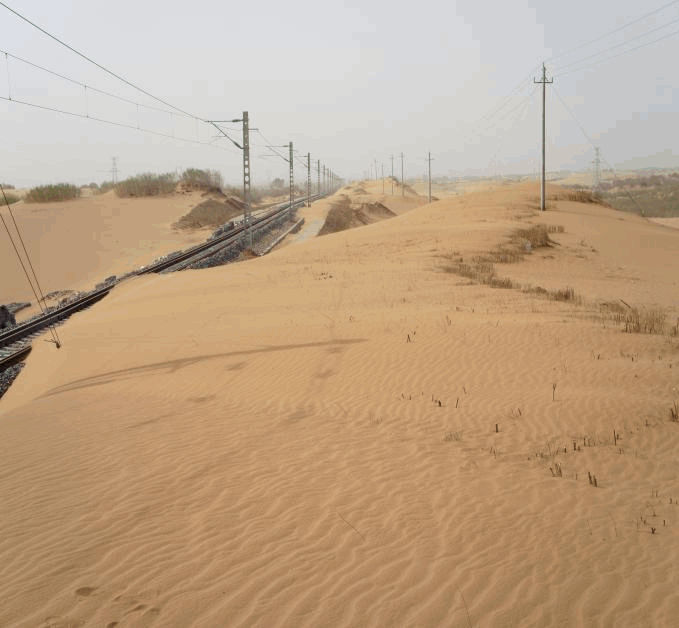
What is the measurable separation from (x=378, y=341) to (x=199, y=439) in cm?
480

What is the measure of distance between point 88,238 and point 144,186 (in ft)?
74.7

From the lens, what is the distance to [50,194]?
60.3 meters

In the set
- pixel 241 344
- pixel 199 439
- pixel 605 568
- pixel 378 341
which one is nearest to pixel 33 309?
pixel 241 344

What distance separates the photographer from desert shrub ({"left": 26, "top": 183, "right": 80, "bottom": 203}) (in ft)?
196

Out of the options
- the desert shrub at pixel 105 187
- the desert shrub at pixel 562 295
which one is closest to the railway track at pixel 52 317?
the desert shrub at pixel 562 295

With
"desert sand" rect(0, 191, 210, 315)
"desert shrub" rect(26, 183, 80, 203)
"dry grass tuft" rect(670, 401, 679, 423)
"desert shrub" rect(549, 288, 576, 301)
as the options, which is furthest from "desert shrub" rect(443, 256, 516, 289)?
"desert shrub" rect(26, 183, 80, 203)

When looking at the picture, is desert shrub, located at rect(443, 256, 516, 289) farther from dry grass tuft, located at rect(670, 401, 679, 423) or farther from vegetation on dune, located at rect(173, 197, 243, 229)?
vegetation on dune, located at rect(173, 197, 243, 229)

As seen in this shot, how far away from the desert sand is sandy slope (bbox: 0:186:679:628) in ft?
58.8

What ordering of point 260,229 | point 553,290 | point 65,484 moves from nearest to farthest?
point 65,484 → point 553,290 → point 260,229

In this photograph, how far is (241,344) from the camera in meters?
12.5

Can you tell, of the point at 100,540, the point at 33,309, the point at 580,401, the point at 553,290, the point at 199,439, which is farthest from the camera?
the point at 33,309

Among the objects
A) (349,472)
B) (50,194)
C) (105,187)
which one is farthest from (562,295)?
(105,187)

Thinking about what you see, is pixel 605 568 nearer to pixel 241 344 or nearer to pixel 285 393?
pixel 285 393

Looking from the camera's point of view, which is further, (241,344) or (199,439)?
(241,344)
